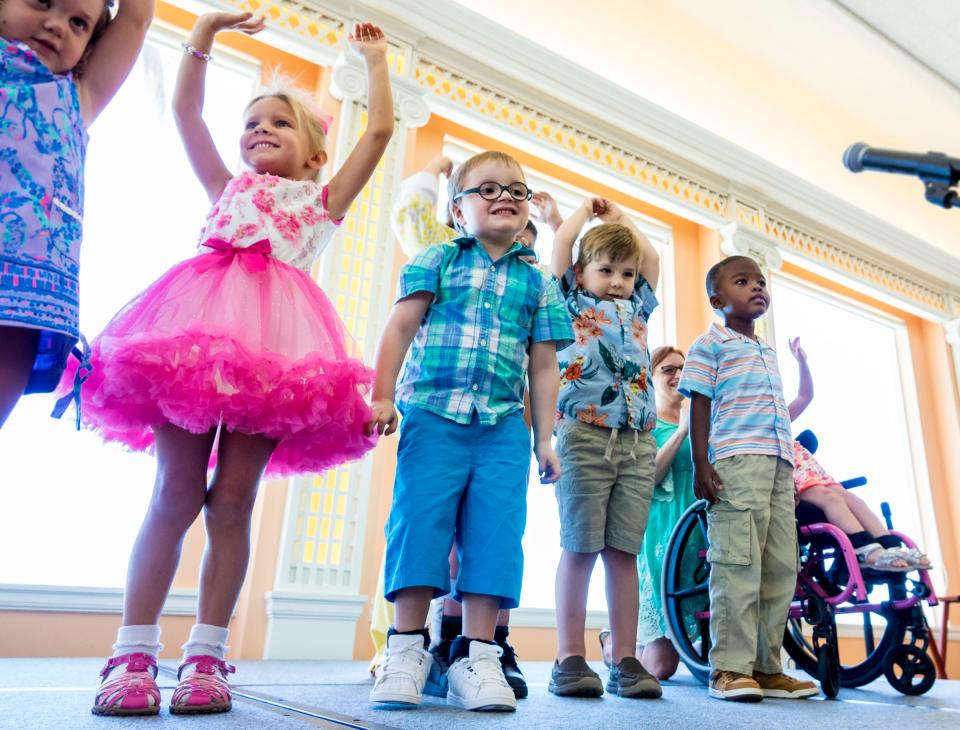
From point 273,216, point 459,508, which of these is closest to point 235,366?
point 273,216

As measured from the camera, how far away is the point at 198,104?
133 centimetres

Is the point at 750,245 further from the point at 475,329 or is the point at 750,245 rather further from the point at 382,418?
the point at 382,418

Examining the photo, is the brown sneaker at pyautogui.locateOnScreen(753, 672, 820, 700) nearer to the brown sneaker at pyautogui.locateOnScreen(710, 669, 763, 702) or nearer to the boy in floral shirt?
the brown sneaker at pyautogui.locateOnScreen(710, 669, 763, 702)

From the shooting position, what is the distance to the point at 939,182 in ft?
3.00

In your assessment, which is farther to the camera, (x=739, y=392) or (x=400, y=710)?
(x=739, y=392)

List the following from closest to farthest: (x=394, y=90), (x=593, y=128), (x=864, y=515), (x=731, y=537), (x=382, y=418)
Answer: (x=382, y=418) → (x=731, y=537) → (x=864, y=515) → (x=394, y=90) → (x=593, y=128)

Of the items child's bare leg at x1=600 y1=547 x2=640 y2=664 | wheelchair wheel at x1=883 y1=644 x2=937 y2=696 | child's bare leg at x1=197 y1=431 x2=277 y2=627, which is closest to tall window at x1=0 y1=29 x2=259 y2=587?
child's bare leg at x1=197 y1=431 x2=277 y2=627

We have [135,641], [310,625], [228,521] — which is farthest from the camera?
[310,625]

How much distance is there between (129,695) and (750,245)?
4364mm

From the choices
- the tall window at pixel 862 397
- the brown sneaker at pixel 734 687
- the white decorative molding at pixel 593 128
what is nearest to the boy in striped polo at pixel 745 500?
the brown sneaker at pixel 734 687

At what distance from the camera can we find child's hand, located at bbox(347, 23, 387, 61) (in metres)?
1.39

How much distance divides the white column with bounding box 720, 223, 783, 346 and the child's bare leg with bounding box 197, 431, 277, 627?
3.83 metres

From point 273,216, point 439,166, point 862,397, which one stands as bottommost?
point 273,216

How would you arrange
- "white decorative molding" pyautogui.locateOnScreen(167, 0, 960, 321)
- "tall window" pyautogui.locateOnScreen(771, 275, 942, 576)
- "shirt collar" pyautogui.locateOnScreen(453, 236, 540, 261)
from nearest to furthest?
"shirt collar" pyautogui.locateOnScreen(453, 236, 540, 261) → "white decorative molding" pyautogui.locateOnScreen(167, 0, 960, 321) → "tall window" pyautogui.locateOnScreen(771, 275, 942, 576)
